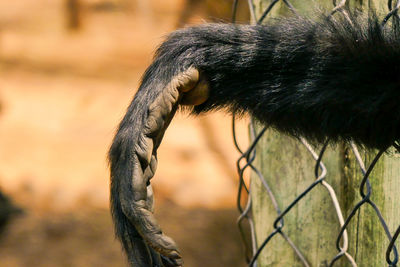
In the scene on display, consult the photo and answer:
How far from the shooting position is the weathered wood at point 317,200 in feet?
3.19

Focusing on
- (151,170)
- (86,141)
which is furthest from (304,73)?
(86,141)

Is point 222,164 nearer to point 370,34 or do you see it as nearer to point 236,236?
point 236,236

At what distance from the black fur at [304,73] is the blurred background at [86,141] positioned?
0.35 feet

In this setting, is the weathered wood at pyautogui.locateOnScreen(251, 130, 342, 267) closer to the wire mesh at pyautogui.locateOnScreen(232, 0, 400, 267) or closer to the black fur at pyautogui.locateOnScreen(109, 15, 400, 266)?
the wire mesh at pyautogui.locateOnScreen(232, 0, 400, 267)

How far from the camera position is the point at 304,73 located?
0.82 metres

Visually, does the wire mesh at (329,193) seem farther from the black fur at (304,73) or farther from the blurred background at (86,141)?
the blurred background at (86,141)

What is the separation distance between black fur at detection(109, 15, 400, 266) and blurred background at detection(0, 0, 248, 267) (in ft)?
0.35

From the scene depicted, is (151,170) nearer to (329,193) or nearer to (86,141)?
(329,193)

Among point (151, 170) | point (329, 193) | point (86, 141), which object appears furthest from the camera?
point (86, 141)

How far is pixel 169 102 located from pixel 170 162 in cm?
397

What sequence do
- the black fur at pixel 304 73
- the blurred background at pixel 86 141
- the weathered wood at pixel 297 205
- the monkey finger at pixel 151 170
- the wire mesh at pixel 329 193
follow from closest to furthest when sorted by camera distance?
the monkey finger at pixel 151 170, the black fur at pixel 304 73, the wire mesh at pixel 329 193, the weathered wood at pixel 297 205, the blurred background at pixel 86 141

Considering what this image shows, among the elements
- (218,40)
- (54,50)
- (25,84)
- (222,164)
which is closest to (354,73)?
(218,40)

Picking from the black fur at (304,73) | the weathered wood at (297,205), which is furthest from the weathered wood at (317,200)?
the black fur at (304,73)

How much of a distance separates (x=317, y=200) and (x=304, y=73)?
1.00 feet
